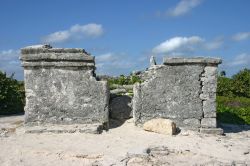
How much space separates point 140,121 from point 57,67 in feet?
7.97

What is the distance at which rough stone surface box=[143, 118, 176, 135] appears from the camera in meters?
9.57

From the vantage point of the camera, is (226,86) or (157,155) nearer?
(157,155)

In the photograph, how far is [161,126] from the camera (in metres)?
9.67

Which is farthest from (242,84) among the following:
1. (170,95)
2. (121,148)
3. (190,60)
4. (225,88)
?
(121,148)

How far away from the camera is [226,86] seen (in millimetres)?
17781

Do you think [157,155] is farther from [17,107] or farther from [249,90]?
[249,90]

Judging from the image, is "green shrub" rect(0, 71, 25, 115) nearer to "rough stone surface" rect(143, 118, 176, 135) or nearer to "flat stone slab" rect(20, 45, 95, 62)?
"flat stone slab" rect(20, 45, 95, 62)

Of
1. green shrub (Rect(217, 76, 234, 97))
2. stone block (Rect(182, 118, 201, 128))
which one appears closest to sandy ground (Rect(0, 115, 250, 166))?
stone block (Rect(182, 118, 201, 128))

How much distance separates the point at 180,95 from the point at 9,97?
20.6ft

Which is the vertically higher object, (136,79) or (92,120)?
(136,79)

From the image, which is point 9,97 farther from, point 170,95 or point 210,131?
point 210,131

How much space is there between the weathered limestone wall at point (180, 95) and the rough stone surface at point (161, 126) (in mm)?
389

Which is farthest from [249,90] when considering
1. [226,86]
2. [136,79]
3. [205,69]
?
[205,69]

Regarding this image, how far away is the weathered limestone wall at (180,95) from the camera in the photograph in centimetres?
1015
